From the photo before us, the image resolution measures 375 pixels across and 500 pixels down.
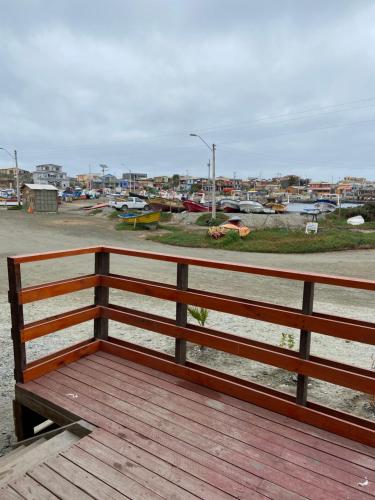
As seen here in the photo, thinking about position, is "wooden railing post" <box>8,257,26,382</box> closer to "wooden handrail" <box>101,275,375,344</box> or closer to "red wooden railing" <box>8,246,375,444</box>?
"red wooden railing" <box>8,246,375,444</box>

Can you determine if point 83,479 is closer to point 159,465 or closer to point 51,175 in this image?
point 159,465

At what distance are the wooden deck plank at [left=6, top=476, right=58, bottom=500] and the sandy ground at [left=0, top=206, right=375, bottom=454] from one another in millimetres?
1186

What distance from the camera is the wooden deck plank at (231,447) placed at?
7.52 feet

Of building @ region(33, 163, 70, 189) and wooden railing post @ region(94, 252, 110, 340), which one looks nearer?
wooden railing post @ region(94, 252, 110, 340)

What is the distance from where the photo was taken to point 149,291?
142 inches

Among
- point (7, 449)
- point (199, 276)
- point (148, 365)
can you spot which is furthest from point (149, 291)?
point (199, 276)

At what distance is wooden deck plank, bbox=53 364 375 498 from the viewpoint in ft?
7.52

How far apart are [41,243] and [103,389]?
15.3 m

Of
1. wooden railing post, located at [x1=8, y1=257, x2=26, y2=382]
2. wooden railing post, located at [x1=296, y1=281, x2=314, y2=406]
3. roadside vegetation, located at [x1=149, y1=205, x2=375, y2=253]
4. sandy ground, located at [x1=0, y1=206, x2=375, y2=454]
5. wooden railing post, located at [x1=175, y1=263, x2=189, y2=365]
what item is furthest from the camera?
roadside vegetation, located at [x1=149, y1=205, x2=375, y2=253]

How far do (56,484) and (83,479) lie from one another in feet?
0.48

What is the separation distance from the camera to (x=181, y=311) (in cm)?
345

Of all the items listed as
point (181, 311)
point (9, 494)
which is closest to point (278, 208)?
point (181, 311)

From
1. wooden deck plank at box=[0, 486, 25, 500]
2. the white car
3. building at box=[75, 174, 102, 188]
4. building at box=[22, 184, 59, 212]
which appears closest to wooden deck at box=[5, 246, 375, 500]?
wooden deck plank at box=[0, 486, 25, 500]

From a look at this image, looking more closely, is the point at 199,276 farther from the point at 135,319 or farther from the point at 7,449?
the point at 7,449
